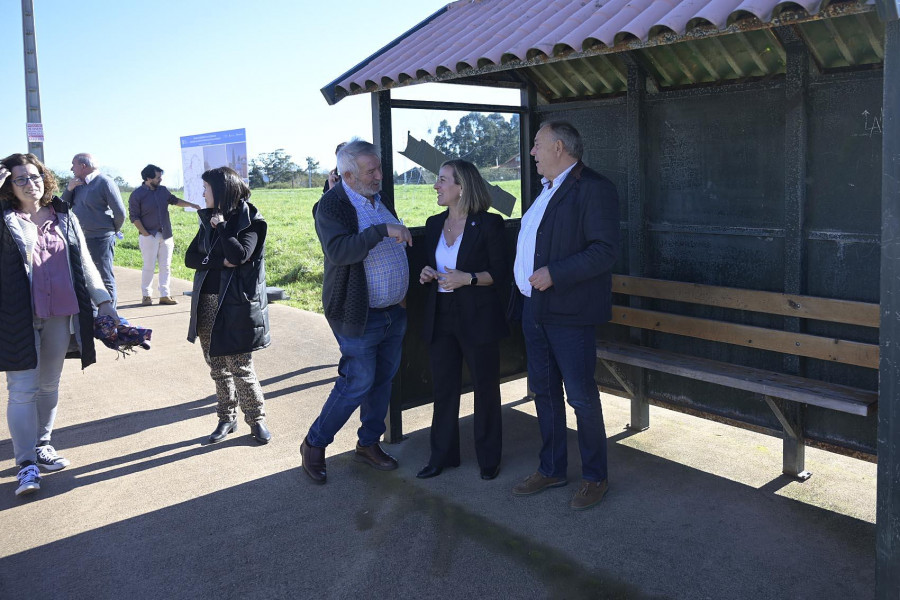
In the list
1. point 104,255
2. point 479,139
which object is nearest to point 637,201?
point 479,139

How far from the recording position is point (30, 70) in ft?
36.6

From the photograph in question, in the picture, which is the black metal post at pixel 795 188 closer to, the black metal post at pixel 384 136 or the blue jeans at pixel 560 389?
Result: the blue jeans at pixel 560 389

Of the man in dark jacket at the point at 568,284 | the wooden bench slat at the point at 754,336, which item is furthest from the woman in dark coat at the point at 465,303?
the wooden bench slat at the point at 754,336

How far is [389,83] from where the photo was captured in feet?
15.4

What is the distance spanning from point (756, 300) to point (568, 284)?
1.24 m

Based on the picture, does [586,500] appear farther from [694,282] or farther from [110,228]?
[110,228]

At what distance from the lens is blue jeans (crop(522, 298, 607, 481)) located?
13.4 feet

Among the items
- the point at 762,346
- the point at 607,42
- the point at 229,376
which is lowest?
the point at 229,376

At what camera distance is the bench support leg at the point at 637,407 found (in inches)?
207

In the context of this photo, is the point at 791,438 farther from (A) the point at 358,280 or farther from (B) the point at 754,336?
(A) the point at 358,280

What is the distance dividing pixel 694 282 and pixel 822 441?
1182 mm

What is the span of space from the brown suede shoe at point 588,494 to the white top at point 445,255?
128cm

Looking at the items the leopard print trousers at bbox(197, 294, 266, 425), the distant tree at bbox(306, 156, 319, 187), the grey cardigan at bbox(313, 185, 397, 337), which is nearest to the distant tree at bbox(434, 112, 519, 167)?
the grey cardigan at bbox(313, 185, 397, 337)

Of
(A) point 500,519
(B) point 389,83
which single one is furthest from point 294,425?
(B) point 389,83
